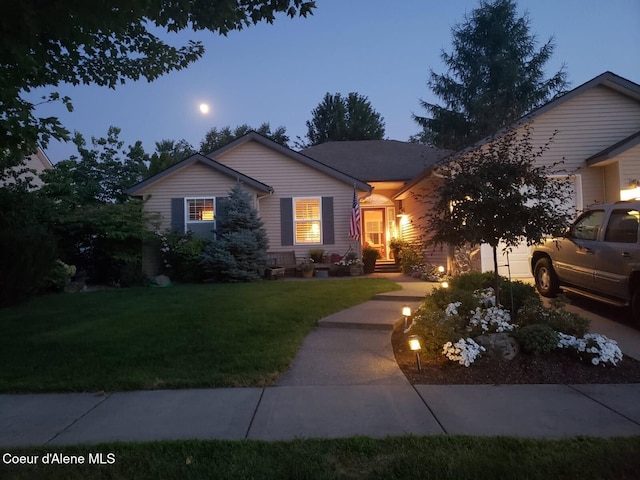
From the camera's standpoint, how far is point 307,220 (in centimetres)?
1700

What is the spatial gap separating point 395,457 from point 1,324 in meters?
8.25

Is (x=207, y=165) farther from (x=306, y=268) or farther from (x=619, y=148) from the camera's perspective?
(x=619, y=148)

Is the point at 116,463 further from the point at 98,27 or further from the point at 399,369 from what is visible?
the point at 98,27

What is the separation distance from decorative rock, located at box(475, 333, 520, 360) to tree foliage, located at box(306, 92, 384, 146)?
3899 cm

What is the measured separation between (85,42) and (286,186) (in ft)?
37.4

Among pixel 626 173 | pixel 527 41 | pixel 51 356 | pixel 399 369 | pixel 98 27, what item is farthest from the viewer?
pixel 527 41

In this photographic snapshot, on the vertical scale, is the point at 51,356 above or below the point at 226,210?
below

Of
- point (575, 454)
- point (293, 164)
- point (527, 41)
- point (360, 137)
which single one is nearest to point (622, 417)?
point (575, 454)

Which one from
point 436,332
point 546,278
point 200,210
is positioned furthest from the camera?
point 200,210

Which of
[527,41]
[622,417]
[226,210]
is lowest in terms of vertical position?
[622,417]

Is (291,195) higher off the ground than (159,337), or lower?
higher

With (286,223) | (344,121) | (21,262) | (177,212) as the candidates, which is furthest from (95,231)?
(344,121)

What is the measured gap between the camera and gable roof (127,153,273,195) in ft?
51.3

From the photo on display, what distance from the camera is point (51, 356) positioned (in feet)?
20.5
